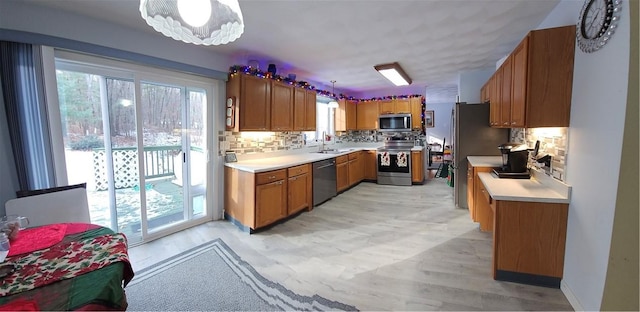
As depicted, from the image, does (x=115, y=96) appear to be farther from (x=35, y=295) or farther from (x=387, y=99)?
(x=387, y=99)

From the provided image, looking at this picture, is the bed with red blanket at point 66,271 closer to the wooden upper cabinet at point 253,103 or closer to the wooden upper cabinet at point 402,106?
the wooden upper cabinet at point 253,103

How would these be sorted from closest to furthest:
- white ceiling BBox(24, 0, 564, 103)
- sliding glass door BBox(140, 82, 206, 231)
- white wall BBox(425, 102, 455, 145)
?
white ceiling BBox(24, 0, 564, 103)
sliding glass door BBox(140, 82, 206, 231)
white wall BBox(425, 102, 455, 145)

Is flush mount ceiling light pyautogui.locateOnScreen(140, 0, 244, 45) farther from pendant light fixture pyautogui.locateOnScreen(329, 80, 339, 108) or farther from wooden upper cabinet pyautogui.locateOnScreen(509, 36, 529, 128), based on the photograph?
pendant light fixture pyautogui.locateOnScreen(329, 80, 339, 108)

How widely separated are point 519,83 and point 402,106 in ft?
13.1

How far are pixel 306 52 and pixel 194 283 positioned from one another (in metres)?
2.94

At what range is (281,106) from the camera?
3.98m

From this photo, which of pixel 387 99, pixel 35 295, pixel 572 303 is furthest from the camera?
pixel 387 99

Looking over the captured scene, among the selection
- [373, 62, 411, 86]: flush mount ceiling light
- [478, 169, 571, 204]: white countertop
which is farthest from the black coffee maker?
[373, 62, 411, 86]: flush mount ceiling light

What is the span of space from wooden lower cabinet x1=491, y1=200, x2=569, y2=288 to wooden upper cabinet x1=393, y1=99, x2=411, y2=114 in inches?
171

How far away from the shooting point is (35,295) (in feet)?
3.02

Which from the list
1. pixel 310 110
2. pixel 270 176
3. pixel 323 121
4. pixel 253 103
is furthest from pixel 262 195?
pixel 323 121

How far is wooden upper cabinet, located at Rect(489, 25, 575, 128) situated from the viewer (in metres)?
1.95

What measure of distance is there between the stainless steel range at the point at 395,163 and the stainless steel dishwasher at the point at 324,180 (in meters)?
1.60

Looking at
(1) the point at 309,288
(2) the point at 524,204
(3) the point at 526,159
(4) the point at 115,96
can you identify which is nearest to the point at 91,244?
(1) the point at 309,288
